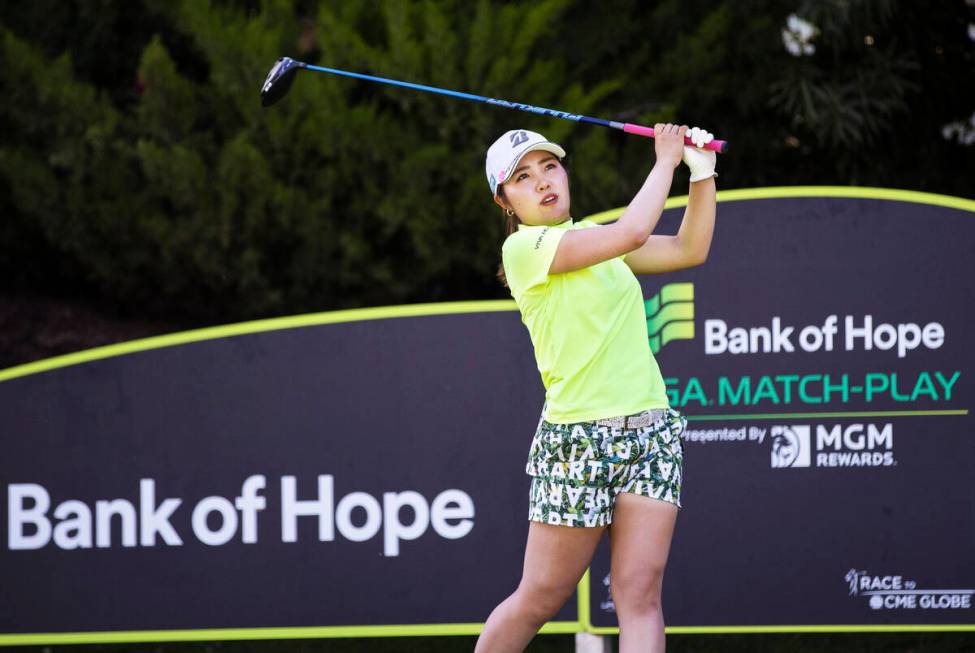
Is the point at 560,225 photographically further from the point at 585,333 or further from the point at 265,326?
the point at 265,326

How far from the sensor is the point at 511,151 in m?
3.16

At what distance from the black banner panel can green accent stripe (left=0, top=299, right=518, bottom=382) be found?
0.01 meters

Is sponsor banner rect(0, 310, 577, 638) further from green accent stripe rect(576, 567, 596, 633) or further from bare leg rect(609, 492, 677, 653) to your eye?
bare leg rect(609, 492, 677, 653)

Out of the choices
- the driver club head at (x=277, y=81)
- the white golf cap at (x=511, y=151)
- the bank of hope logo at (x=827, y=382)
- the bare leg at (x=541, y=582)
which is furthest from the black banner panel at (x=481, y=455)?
the white golf cap at (x=511, y=151)

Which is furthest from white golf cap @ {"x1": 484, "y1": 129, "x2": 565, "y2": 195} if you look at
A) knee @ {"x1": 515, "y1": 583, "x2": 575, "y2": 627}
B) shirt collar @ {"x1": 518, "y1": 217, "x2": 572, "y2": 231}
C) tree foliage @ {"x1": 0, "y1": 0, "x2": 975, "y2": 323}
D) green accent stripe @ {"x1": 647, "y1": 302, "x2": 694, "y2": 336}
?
tree foliage @ {"x1": 0, "y1": 0, "x2": 975, "y2": 323}

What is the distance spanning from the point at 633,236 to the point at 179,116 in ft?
9.57

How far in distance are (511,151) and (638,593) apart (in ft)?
3.71

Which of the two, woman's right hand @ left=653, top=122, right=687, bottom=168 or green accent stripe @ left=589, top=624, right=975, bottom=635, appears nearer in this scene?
woman's right hand @ left=653, top=122, right=687, bottom=168

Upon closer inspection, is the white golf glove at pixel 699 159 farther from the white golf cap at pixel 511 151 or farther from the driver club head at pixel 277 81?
the driver club head at pixel 277 81

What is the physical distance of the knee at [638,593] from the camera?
3.05m

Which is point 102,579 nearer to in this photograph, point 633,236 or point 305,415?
point 305,415

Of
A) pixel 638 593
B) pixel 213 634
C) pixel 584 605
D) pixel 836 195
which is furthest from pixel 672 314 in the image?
pixel 213 634

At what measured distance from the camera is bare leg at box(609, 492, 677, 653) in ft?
10.0

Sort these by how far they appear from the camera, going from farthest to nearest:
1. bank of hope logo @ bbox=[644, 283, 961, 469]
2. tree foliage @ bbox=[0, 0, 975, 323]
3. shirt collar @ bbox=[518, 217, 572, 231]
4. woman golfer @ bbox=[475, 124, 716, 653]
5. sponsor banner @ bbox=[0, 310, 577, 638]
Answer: tree foliage @ bbox=[0, 0, 975, 323] < sponsor banner @ bbox=[0, 310, 577, 638] < bank of hope logo @ bbox=[644, 283, 961, 469] < shirt collar @ bbox=[518, 217, 572, 231] < woman golfer @ bbox=[475, 124, 716, 653]
